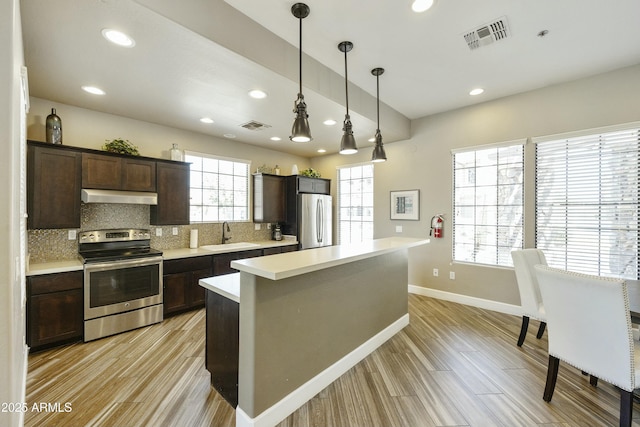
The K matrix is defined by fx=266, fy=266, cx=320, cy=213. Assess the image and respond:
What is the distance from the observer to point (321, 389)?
211cm

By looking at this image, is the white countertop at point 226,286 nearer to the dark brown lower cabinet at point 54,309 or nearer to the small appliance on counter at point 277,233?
the dark brown lower cabinet at point 54,309

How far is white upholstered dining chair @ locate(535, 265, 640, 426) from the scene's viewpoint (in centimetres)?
159

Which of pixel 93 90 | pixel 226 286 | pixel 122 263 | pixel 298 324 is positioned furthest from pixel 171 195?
pixel 298 324

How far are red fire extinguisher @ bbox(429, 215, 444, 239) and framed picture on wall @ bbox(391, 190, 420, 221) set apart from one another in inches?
10.6

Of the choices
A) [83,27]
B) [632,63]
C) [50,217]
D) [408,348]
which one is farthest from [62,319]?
[632,63]

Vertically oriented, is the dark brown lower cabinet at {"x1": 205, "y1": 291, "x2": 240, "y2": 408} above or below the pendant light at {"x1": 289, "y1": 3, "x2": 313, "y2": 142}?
below

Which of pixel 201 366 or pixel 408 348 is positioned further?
pixel 408 348

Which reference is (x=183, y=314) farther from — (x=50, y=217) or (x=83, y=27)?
(x=83, y=27)

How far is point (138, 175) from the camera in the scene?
137 inches

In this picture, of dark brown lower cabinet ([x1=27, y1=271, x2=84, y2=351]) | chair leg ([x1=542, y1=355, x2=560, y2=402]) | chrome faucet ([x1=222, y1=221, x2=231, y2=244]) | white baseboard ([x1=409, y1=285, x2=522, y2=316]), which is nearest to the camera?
chair leg ([x1=542, y1=355, x2=560, y2=402])

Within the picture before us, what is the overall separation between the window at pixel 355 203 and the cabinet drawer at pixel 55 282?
425cm

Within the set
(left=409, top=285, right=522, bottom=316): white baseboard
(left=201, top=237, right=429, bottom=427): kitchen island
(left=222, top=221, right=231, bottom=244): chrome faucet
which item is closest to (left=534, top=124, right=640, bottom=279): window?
(left=409, top=285, right=522, bottom=316): white baseboard

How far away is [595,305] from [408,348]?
1613 mm

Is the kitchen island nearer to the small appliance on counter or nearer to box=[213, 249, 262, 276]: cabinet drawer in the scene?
box=[213, 249, 262, 276]: cabinet drawer
